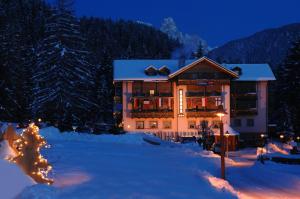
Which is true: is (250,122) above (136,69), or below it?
below

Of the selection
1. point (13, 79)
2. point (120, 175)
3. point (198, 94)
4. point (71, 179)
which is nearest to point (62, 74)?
point (13, 79)

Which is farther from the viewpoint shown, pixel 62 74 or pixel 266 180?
pixel 62 74

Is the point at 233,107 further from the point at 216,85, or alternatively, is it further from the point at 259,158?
the point at 259,158

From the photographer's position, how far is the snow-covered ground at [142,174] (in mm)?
15484

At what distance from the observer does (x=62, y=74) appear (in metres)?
47.6

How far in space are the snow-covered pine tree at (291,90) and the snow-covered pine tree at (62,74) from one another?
24.7 meters

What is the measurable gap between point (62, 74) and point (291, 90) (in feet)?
92.2

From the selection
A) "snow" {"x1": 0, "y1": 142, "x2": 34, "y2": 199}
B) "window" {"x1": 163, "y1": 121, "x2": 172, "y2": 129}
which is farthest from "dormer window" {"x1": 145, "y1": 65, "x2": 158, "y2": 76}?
"snow" {"x1": 0, "y1": 142, "x2": 34, "y2": 199}

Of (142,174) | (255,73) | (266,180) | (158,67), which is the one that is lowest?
(266,180)

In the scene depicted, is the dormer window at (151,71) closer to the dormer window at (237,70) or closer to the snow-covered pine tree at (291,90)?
the dormer window at (237,70)

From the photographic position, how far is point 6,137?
20.3 m

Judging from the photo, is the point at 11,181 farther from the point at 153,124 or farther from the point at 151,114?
the point at 153,124

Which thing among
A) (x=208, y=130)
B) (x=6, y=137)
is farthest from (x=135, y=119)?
(x=6, y=137)

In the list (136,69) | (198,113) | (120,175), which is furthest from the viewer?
(136,69)
